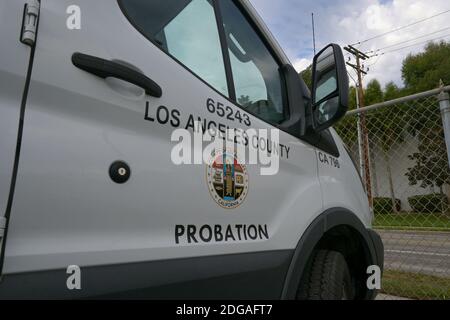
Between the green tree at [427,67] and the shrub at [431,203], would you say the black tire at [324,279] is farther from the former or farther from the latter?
the green tree at [427,67]

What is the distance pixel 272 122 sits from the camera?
184 centimetres

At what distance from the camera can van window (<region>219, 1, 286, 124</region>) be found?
178 centimetres

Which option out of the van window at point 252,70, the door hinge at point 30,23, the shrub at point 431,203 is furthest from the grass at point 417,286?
the door hinge at point 30,23

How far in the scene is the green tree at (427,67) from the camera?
2103cm

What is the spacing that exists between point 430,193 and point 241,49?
6498 millimetres

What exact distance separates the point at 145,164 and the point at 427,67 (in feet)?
84.1

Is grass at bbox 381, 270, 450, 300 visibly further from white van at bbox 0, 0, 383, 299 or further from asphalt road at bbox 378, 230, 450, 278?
white van at bbox 0, 0, 383, 299

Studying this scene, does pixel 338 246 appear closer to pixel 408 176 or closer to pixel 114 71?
pixel 114 71

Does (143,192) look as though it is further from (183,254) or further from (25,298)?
(25,298)

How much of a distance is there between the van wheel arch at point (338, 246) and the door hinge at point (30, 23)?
1373 millimetres

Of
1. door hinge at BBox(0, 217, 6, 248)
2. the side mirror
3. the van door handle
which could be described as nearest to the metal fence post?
the side mirror

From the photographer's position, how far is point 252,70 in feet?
6.38

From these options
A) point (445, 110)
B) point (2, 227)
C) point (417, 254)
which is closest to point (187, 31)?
point (2, 227)
